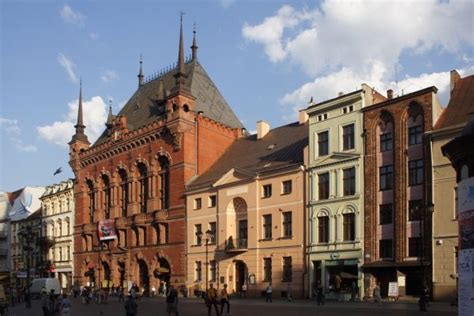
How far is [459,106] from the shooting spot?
132ft

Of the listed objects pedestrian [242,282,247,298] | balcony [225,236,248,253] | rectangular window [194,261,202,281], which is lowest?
pedestrian [242,282,247,298]

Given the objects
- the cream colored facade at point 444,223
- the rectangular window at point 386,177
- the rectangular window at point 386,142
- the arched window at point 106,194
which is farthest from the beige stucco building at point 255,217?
the arched window at point 106,194

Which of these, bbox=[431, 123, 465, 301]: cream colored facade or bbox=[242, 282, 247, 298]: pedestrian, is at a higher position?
bbox=[431, 123, 465, 301]: cream colored facade

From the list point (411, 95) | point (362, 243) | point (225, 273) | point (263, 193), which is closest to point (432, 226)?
point (362, 243)

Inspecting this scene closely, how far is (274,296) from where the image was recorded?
47.8m

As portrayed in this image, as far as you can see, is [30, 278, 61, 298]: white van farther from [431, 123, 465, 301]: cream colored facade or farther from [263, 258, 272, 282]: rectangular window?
[431, 123, 465, 301]: cream colored facade

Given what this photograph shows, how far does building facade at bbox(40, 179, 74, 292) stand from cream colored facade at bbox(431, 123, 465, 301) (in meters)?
55.2

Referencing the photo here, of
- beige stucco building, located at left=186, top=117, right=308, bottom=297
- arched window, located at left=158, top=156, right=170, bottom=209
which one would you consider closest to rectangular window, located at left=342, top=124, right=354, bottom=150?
A: beige stucco building, located at left=186, top=117, right=308, bottom=297

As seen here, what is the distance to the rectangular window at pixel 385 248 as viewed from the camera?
4081 centimetres

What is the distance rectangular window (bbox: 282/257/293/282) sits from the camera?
156 ft

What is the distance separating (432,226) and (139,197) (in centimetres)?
3714

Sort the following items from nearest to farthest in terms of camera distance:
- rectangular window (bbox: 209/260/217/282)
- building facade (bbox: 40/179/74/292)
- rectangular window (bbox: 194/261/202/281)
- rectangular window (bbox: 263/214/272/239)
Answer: rectangular window (bbox: 263/214/272/239) < rectangular window (bbox: 209/260/217/282) < rectangular window (bbox: 194/261/202/281) < building facade (bbox: 40/179/74/292)

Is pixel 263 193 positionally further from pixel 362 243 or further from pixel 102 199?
pixel 102 199

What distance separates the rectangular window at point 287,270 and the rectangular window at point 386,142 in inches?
478
